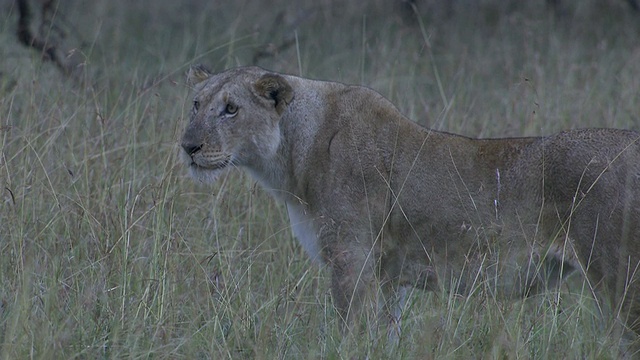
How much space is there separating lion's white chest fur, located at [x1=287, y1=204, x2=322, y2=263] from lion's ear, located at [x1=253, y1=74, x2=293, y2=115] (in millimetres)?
521

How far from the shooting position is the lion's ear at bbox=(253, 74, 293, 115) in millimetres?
5230

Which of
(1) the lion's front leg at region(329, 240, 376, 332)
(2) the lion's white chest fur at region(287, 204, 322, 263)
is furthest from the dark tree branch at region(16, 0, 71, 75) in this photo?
(1) the lion's front leg at region(329, 240, 376, 332)

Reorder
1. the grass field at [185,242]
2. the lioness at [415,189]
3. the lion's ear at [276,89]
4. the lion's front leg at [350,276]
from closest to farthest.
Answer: the grass field at [185,242] → the lioness at [415,189] → the lion's front leg at [350,276] → the lion's ear at [276,89]

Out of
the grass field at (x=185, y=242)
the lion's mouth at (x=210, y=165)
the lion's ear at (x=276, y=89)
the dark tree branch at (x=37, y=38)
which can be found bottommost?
the dark tree branch at (x=37, y=38)

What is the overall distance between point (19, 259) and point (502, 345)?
7.17 feet

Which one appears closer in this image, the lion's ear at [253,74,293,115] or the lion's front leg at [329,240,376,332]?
the lion's front leg at [329,240,376,332]

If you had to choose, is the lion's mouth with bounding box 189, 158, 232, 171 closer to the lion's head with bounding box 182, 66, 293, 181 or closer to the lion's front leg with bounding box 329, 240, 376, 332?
the lion's head with bounding box 182, 66, 293, 181

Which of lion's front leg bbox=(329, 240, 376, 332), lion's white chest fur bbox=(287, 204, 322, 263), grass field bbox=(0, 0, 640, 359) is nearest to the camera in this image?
grass field bbox=(0, 0, 640, 359)

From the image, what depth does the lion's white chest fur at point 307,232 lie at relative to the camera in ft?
16.6

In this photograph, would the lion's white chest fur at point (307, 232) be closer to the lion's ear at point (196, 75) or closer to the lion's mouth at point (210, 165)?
the lion's mouth at point (210, 165)

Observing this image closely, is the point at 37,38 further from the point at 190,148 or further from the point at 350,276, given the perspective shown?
the point at 350,276

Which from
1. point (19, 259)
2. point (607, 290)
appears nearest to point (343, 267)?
point (607, 290)

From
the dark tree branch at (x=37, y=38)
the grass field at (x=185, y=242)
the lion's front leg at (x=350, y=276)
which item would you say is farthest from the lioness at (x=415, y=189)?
the dark tree branch at (x=37, y=38)

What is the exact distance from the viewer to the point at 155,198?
17.4 feet
